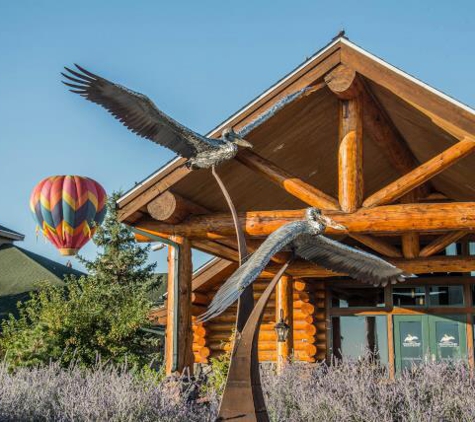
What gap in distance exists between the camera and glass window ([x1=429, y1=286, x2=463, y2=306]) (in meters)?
15.0

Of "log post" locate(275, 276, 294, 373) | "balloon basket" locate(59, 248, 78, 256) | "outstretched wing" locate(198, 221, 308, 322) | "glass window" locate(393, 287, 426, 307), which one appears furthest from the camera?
"balloon basket" locate(59, 248, 78, 256)

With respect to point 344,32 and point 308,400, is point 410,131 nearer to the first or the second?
point 344,32

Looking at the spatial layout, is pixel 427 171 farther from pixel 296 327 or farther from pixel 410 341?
pixel 296 327

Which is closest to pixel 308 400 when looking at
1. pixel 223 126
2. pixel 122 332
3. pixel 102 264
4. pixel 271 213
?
pixel 271 213

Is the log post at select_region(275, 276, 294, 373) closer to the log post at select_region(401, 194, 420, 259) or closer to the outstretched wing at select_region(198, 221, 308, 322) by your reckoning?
the log post at select_region(401, 194, 420, 259)

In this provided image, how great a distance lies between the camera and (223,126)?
32.6ft

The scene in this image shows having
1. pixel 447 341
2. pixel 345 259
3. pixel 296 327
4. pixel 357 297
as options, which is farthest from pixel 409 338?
pixel 345 259

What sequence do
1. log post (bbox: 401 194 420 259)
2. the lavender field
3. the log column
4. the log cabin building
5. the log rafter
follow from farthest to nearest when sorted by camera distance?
log post (bbox: 401 194 420 259)
the log column
the log cabin building
the log rafter
the lavender field

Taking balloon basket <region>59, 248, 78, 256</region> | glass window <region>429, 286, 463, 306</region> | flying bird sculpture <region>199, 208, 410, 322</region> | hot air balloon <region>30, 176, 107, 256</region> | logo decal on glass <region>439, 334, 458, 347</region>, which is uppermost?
hot air balloon <region>30, 176, 107, 256</region>

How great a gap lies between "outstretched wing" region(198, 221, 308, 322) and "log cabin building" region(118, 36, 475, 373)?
3.00m

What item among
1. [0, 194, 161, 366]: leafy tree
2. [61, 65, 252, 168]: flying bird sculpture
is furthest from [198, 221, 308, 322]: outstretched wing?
[0, 194, 161, 366]: leafy tree

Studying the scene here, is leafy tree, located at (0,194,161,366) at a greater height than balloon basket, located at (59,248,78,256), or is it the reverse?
balloon basket, located at (59,248,78,256)

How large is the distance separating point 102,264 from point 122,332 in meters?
12.8

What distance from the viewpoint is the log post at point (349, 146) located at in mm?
9531
